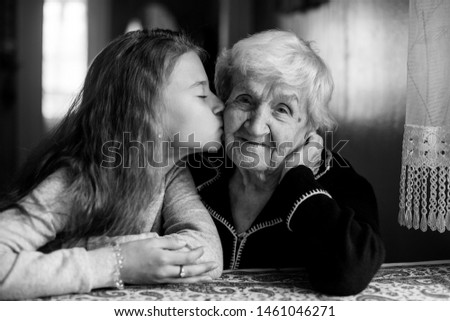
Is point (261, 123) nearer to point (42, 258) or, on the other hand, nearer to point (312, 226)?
point (312, 226)

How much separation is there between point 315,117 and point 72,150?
2.16ft

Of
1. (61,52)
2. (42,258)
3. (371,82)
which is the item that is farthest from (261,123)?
(61,52)

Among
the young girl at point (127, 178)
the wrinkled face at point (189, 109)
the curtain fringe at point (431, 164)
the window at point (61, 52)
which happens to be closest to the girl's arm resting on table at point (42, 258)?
the young girl at point (127, 178)

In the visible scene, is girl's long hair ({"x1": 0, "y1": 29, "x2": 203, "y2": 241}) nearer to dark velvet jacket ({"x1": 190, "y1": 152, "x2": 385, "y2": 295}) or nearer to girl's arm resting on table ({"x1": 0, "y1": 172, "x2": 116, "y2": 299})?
girl's arm resting on table ({"x1": 0, "y1": 172, "x2": 116, "y2": 299})

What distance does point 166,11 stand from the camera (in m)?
3.62

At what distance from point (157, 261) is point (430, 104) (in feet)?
2.54

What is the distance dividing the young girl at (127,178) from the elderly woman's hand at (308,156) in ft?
0.68

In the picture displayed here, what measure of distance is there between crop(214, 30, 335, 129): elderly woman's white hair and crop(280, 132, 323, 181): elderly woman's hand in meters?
0.05

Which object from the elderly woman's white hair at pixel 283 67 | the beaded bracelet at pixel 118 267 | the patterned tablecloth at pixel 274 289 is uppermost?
the elderly woman's white hair at pixel 283 67

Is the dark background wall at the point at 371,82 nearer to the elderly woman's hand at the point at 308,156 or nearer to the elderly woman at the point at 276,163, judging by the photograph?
the elderly woman at the point at 276,163

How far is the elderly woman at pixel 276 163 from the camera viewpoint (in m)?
1.34

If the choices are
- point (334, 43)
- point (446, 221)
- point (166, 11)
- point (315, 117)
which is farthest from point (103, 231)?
point (166, 11)

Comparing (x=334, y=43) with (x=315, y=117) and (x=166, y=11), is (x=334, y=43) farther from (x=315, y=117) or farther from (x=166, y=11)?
(x=166, y=11)
